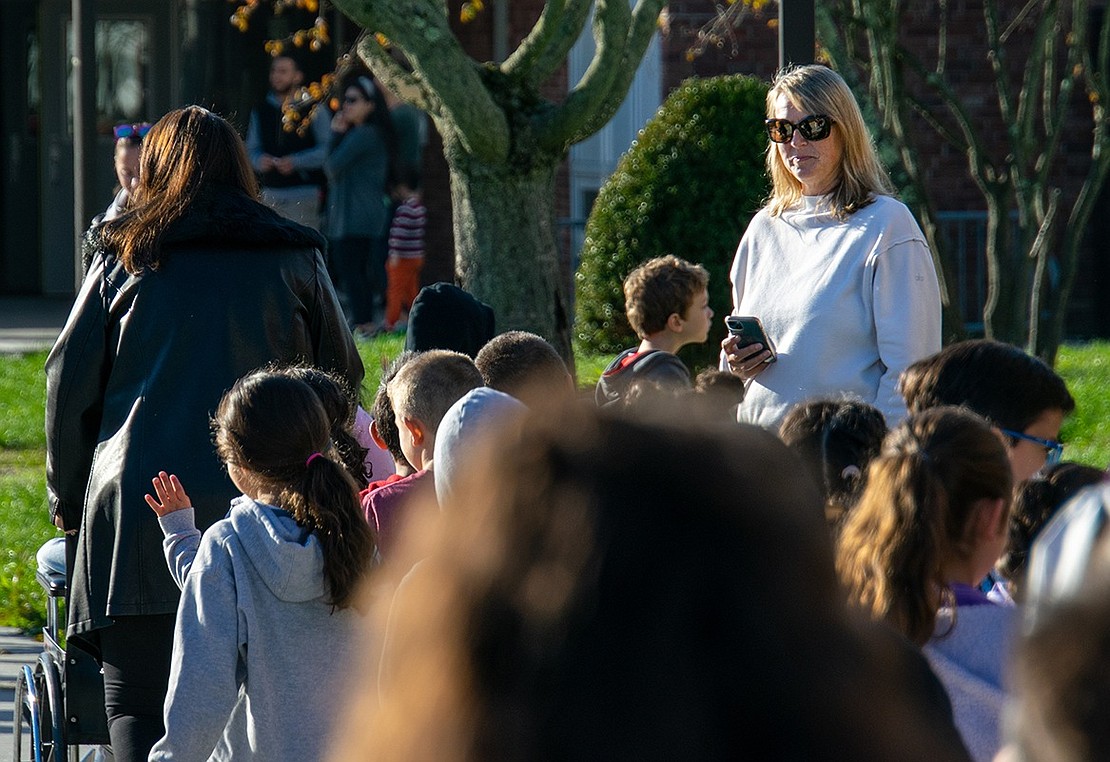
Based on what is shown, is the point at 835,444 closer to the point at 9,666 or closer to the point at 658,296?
the point at 658,296

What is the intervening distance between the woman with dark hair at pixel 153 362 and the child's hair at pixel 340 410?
0.65ft

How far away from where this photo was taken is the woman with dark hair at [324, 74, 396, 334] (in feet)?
45.6

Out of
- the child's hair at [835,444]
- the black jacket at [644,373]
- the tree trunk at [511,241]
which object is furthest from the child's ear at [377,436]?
the tree trunk at [511,241]

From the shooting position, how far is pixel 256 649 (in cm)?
326

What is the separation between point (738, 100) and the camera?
32.6 feet

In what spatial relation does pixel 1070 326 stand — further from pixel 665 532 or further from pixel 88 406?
pixel 665 532

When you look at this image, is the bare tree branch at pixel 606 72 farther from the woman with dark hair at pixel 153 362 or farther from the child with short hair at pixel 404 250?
the child with short hair at pixel 404 250

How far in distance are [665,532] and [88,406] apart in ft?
9.81

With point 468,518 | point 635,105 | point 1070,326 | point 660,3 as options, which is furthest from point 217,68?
point 468,518

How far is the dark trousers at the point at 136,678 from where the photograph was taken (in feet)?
12.4

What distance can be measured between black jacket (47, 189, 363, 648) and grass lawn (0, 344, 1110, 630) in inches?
86.0

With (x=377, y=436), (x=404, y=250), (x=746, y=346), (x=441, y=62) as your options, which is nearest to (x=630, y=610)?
(x=377, y=436)

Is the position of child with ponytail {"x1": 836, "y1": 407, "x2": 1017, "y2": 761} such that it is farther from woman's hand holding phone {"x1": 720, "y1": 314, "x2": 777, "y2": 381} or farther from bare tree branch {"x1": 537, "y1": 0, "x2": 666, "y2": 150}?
bare tree branch {"x1": 537, "y1": 0, "x2": 666, "y2": 150}

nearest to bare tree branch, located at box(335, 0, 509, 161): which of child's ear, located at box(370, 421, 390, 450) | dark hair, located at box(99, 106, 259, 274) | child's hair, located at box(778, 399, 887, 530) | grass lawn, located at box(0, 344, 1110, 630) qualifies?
grass lawn, located at box(0, 344, 1110, 630)
